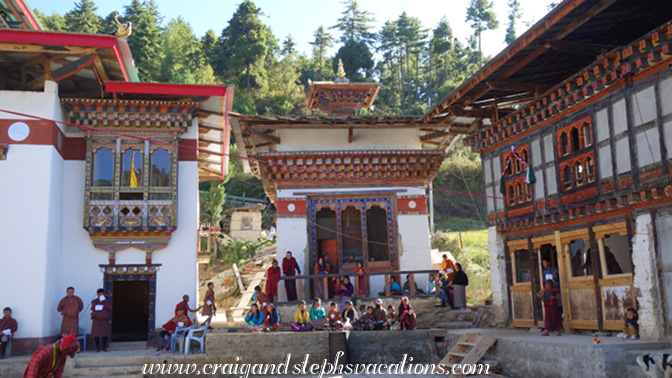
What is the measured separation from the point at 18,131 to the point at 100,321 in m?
5.04

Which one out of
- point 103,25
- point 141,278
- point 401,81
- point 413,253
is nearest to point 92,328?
point 141,278

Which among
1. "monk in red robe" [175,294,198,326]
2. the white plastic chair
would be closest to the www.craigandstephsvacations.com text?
the white plastic chair

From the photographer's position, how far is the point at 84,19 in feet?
185

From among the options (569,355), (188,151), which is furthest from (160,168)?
(569,355)

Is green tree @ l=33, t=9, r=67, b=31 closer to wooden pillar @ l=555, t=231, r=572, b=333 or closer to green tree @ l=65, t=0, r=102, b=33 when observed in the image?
green tree @ l=65, t=0, r=102, b=33

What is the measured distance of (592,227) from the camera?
13023 mm

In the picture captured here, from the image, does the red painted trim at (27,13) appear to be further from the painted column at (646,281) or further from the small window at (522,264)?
the painted column at (646,281)

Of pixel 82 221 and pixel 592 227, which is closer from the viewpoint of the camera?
pixel 592 227

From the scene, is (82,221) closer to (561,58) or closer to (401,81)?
(561,58)

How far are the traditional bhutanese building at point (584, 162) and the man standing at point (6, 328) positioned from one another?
1161cm

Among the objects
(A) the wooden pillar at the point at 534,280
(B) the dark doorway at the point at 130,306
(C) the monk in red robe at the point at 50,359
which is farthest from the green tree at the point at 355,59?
(C) the monk in red robe at the point at 50,359

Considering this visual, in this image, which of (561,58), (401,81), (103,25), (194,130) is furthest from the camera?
(401,81)

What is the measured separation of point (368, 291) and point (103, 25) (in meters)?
46.3

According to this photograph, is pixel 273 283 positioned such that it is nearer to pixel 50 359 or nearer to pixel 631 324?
pixel 631 324
